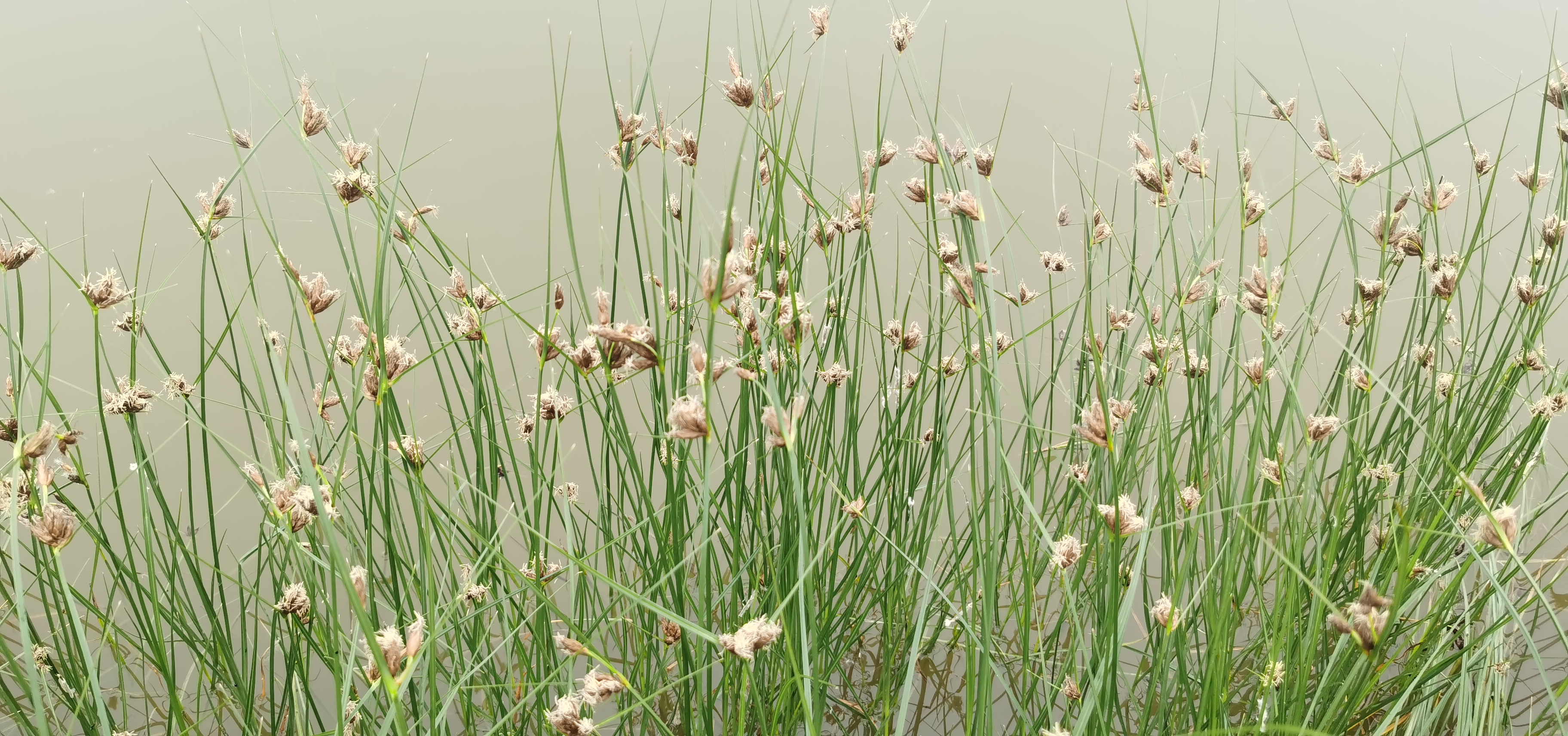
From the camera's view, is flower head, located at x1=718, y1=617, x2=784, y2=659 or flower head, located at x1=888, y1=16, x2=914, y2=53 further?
flower head, located at x1=888, y1=16, x2=914, y2=53

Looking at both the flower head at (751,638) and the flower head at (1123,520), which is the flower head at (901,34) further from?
the flower head at (751,638)

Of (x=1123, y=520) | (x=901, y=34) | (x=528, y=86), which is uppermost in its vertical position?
(x=528, y=86)

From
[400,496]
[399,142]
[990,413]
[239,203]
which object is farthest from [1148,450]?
[239,203]

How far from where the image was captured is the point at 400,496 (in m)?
2.24

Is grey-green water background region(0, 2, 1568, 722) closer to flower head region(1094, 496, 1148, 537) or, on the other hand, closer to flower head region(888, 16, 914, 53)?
flower head region(888, 16, 914, 53)

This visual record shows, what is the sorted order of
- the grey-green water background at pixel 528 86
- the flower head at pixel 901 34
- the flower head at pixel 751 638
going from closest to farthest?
the flower head at pixel 751 638, the flower head at pixel 901 34, the grey-green water background at pixel 528 86

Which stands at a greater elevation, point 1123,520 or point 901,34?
point 901,34

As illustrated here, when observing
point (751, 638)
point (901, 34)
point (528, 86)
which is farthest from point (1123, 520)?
point (528, 86)

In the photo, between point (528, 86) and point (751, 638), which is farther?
point (528, 86)

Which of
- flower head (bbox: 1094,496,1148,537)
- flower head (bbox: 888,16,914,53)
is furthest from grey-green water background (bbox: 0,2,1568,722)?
flower head (bbox: 1094,496,1148,537)

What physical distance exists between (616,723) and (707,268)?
1.20 m

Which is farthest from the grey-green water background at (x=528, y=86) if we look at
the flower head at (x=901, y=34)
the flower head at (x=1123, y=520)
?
the flower head at (x=1123, y=520)

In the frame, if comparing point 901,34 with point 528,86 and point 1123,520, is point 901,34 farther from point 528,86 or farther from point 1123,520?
point 528,86

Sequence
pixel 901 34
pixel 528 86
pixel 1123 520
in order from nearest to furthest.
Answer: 1. pixel 1123 520
2. pixel 901 34
3. pixel 528 86
